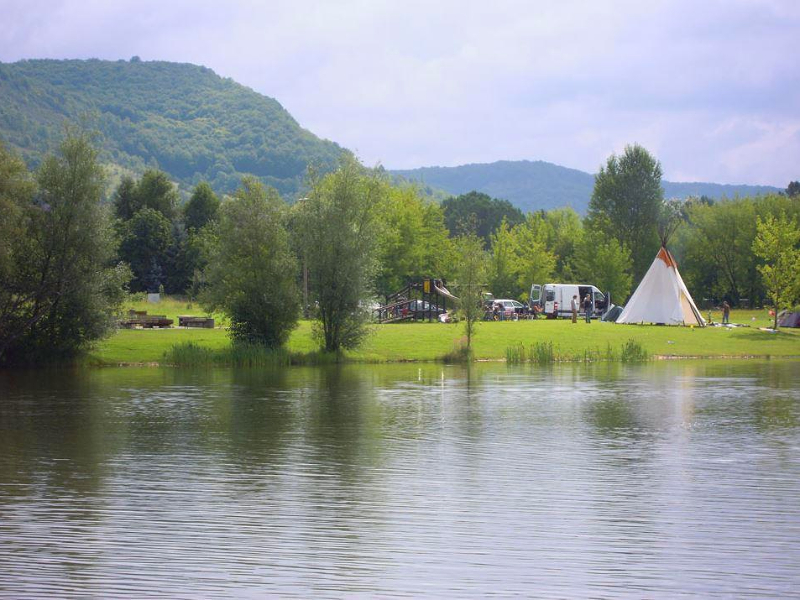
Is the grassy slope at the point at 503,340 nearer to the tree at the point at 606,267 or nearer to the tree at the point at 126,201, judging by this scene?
the tree at the point at 606,267

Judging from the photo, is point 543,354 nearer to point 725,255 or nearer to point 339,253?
point 339,253

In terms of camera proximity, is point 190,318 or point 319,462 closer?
point 319,462

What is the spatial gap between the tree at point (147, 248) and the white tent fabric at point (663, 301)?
5261cm

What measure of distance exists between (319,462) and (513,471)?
414cm

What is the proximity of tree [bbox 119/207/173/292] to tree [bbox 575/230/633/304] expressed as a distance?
42902mm

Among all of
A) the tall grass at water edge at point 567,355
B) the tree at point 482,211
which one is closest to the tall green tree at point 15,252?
the tall grass at water edge at point 567,355

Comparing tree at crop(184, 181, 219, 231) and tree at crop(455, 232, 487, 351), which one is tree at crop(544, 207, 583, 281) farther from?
tree at crop(455, 232, 487, 351)

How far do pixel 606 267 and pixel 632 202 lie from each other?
17.2m

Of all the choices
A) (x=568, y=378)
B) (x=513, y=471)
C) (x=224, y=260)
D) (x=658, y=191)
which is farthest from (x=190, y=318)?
(x=658, y=191)

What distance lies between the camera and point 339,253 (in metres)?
53.2

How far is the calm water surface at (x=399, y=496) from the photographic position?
12242 millimetres

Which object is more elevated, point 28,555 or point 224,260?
point 224,260

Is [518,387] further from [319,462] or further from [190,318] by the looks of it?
[190,318]

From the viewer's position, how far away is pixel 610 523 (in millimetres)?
15211
